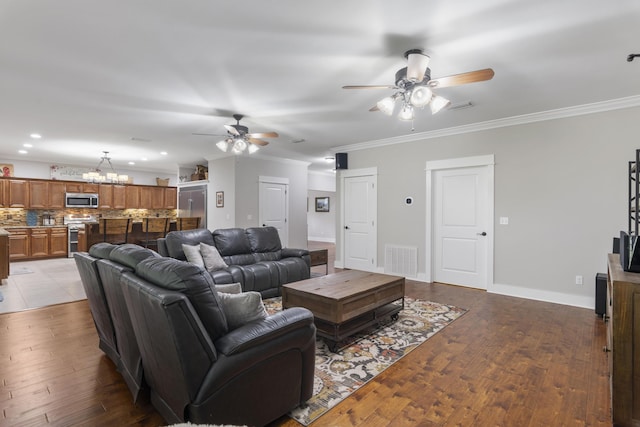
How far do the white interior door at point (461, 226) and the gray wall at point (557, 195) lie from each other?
23cm

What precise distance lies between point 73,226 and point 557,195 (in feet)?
34.7

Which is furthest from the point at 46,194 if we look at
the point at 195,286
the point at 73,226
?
the point at 195,286

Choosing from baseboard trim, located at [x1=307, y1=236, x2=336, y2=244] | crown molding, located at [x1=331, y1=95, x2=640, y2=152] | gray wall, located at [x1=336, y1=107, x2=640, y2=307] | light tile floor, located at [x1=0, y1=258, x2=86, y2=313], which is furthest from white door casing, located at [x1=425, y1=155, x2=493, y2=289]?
baseboard trim, located at [x1=307, y1=236, x2=336, y2=244]

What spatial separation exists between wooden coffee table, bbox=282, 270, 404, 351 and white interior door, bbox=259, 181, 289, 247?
13.4 ft

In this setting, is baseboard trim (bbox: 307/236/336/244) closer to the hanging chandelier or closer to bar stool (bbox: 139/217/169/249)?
bar stool (bbox: 139/217/169/249)

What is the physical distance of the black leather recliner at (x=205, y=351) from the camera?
1.50 m

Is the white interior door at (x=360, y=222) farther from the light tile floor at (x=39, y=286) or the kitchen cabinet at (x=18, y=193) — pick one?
the kitchen cabinet at (x=18, y=193)

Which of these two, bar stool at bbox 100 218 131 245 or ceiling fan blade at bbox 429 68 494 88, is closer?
ceiling fan blade at bbox 429 68 494 88

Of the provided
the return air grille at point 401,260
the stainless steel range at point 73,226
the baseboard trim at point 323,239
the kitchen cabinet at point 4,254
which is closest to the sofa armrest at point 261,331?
the return air grille at point 401,260

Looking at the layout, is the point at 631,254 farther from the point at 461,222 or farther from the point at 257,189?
the point at 257,189

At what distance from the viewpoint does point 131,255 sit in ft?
6.46

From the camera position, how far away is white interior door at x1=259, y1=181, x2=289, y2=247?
745 centimetres

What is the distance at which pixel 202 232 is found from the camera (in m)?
4.52

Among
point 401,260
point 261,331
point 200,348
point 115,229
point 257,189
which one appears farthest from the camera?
point 257,189
